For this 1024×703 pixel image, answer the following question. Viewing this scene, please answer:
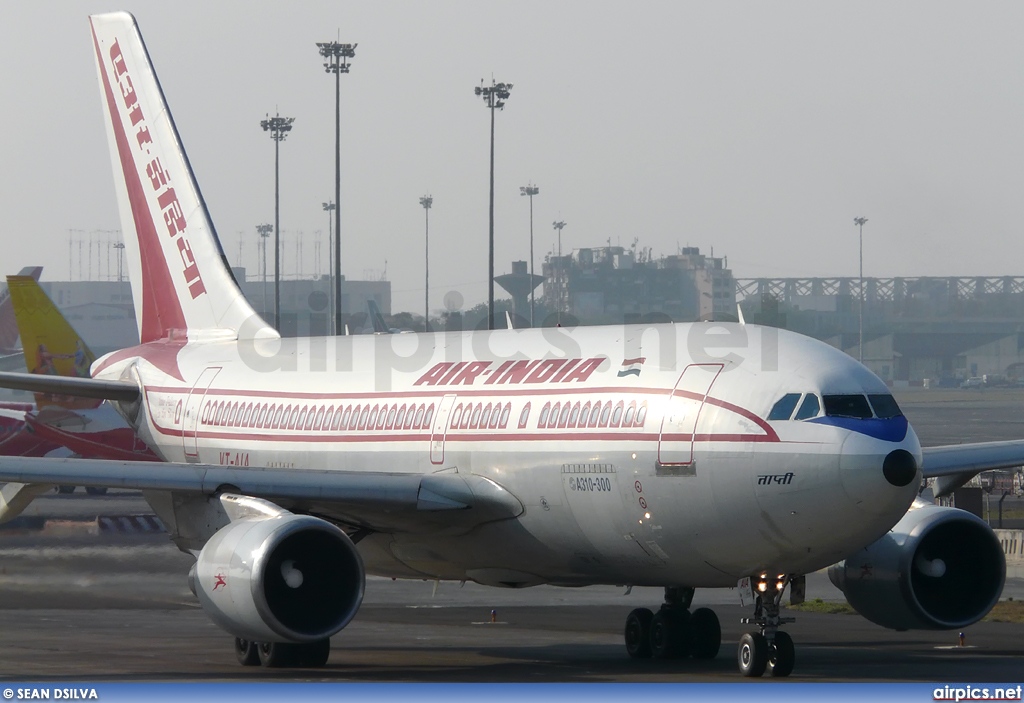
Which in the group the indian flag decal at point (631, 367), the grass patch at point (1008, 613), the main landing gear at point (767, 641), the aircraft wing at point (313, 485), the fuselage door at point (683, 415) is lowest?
the grass patch at point (1008, 613)

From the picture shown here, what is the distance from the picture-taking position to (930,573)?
19.2 m

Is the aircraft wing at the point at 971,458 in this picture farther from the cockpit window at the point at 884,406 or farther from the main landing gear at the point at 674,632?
the cockpit window at the point at 884,406

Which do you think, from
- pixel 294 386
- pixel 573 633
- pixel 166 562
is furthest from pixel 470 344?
pixel 166 562

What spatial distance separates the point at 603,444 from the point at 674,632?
375 centimetres

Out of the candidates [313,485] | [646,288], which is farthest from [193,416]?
[646,288]

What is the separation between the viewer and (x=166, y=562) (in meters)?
30.7

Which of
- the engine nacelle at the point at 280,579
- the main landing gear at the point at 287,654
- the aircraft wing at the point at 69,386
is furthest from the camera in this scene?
the aircraft wing at the point at 69,386

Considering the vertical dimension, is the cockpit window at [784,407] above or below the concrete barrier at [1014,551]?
above

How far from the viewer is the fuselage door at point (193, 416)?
2506 cm

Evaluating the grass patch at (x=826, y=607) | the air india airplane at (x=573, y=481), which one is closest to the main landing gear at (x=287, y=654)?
the air india airplane at (x=573, y=481)

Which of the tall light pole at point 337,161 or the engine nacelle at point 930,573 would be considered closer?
the engine nacelle at point 930,573

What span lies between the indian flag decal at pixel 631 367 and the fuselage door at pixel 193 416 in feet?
30.5

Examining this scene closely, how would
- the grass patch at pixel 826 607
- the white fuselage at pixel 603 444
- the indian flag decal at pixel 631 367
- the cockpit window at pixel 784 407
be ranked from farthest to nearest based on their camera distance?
the grass patch at pixel 826 607 < the indian flag decal at pixel 631 367 < the cockpit window at pixel 784 407 < the white fuselage at pixel 603 444

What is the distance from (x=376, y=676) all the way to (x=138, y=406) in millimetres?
10349
